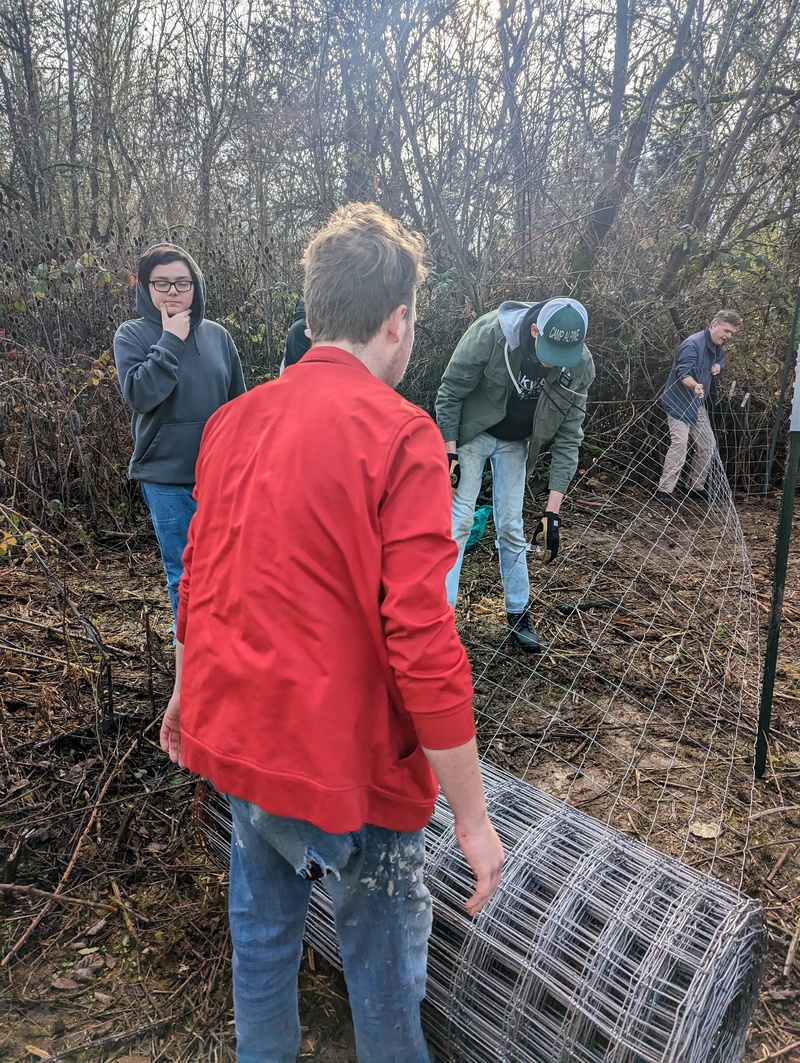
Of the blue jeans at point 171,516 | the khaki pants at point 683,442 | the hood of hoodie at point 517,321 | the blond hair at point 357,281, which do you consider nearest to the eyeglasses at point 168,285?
the blue jeans at point 171,516

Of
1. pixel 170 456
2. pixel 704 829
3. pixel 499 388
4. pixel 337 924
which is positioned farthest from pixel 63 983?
pixel 499 388

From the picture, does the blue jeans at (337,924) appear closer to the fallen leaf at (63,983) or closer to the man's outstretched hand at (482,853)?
the man's outstretched hand at (482,853)

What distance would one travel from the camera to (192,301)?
8.95 ft

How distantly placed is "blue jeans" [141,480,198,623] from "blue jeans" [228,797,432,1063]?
1.79 meters

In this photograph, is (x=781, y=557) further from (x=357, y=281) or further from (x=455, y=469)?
(x=357, y=281)

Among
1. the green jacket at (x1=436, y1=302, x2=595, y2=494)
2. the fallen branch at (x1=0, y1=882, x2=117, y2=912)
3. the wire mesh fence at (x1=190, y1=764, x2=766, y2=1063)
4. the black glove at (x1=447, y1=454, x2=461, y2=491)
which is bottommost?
the fallen branch at (x1=0, y1=882, x2=117, y2=912)

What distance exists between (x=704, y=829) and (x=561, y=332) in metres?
1.91

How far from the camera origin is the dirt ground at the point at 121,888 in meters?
1.66

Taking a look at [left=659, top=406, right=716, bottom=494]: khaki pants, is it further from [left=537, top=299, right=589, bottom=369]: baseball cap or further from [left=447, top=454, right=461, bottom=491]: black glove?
[left=537, top=299, right=589, bottom=369]: baseball cap

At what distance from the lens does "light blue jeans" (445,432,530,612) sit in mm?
3268

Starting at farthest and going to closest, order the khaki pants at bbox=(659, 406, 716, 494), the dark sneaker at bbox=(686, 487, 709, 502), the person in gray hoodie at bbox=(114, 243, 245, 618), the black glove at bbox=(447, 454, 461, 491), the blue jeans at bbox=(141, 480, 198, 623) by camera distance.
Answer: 1. the dark sneaker at bbox=(686, 487, 709, 502)
2. the khaki pants at bbox=(659, 406, 716, 494)
3. the black glove at bbox=(447, 454, 461, 491)
4. the blue jeans at bbox=(141, 480, 198, 623)
5. the person in gray hoodie at bbox=(114, 243, 245, 618)

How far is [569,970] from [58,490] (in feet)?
14.2

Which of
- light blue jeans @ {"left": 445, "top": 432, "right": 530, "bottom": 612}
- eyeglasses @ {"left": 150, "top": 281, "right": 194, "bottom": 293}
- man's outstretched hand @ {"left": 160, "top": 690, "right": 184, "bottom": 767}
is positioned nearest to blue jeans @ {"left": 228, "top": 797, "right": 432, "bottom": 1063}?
man's outstretched hand @ {"left": 160, "top": 690, "right": 184, "bottom": 767}

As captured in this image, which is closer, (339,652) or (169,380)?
(339,652)
